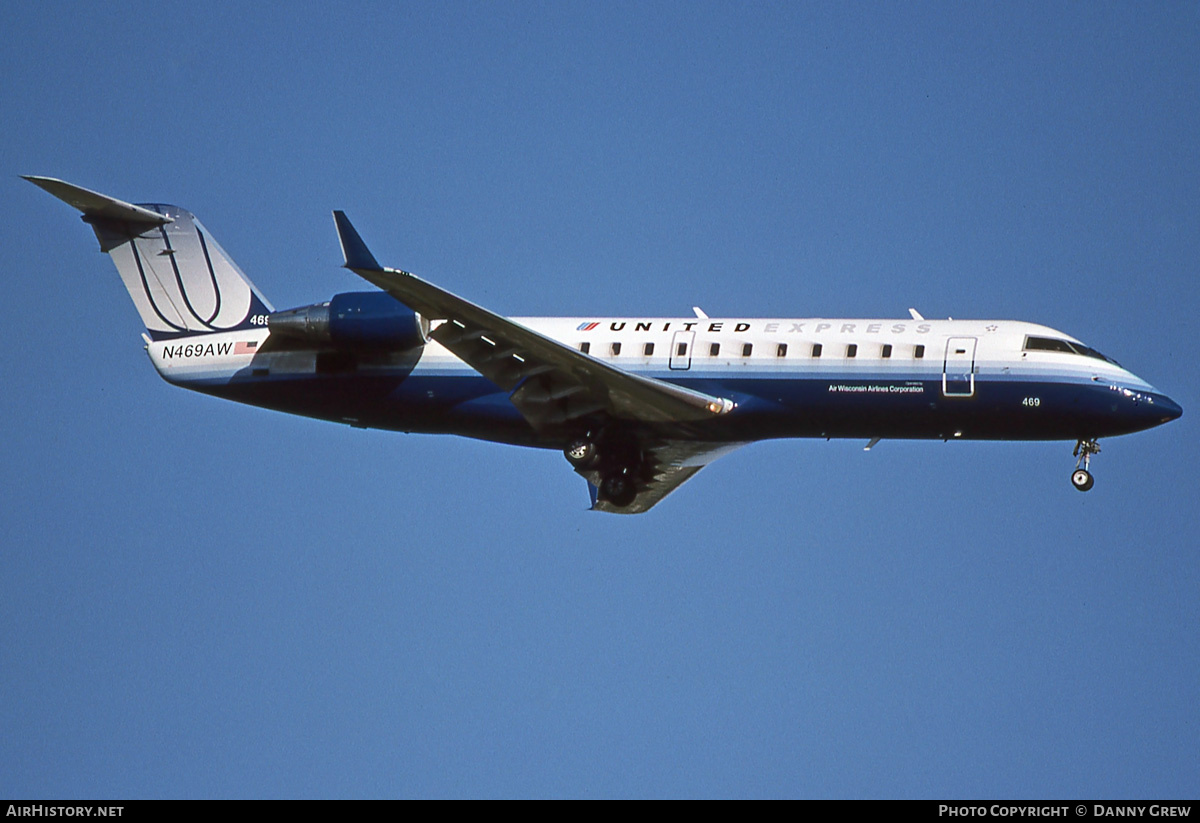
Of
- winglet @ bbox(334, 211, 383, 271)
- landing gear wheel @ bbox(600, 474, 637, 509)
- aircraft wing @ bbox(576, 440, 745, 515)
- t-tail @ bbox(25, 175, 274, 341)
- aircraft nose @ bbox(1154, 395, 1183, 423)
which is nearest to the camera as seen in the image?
winglet @ bbox(334, 211, 383, 271)

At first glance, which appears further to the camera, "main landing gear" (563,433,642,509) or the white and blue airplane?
"main landing gear" (563,433,642,509)

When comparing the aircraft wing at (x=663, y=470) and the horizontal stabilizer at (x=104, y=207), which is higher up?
the horizontal stabilizer at (x=104, y=207)

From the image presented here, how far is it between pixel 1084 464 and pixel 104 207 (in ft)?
61.2

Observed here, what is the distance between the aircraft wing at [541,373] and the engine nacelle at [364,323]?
64 cm

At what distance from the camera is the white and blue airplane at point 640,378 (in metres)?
28.8

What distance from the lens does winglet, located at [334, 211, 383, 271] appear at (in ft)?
85.9

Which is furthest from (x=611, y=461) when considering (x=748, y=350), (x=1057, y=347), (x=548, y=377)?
(x=1057, y=347)

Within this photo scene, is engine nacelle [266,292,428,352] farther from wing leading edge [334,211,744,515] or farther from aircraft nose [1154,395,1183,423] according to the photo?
aircraft nose [1154,395,1183,423]

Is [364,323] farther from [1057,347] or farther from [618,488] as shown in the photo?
[1057,347]

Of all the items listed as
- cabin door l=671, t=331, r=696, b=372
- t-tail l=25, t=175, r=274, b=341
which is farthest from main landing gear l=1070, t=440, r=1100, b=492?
t-tail l=25, t=175, r=274, b=341

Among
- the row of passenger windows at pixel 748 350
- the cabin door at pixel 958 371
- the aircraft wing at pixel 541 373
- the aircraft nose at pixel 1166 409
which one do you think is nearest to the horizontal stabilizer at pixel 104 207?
the aircraft wing at pixel 541 373

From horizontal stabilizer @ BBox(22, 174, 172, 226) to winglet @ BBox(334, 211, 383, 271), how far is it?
276 inches

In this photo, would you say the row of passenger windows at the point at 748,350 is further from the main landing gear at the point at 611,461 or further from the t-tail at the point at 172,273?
the t-tail at the point at 172,273
